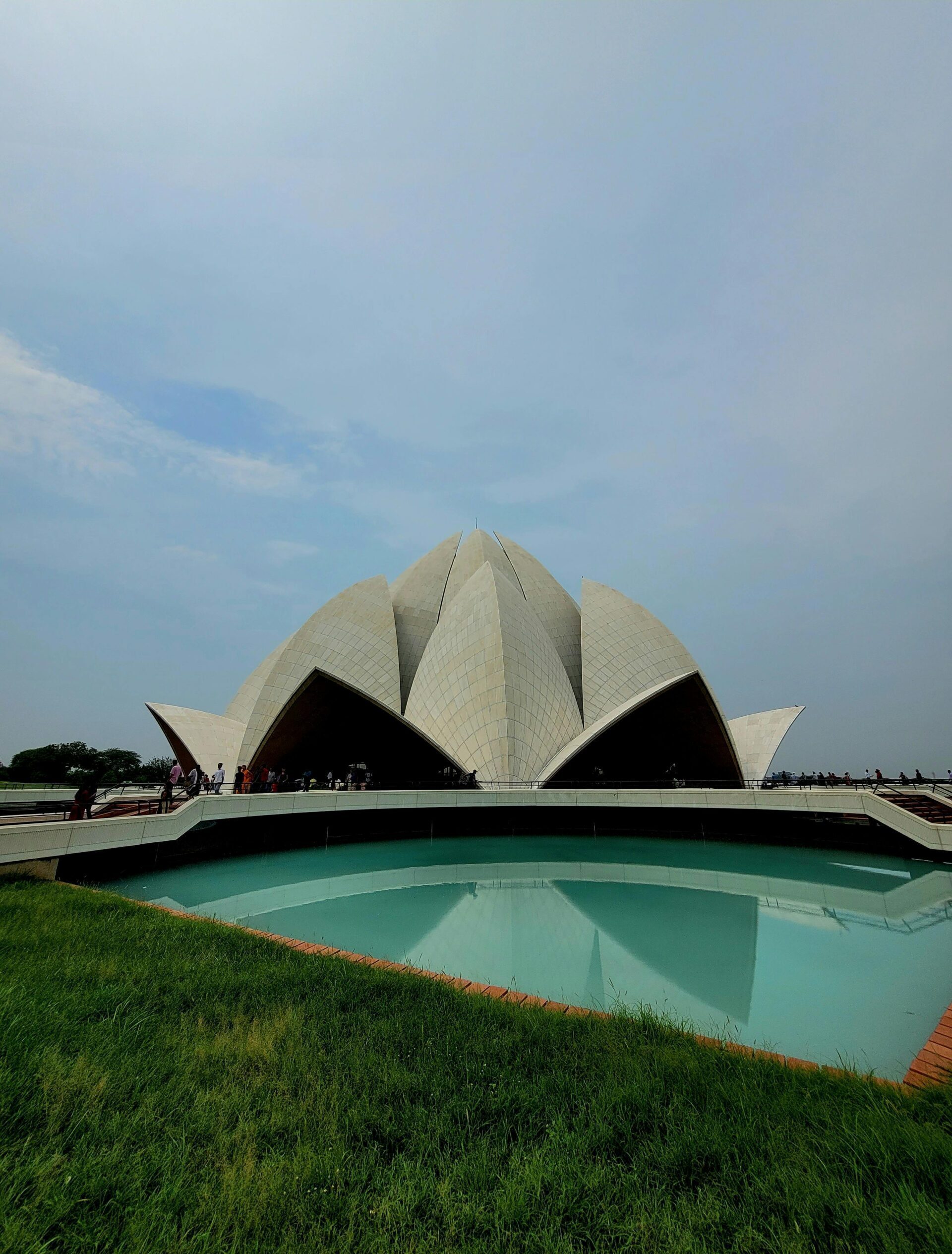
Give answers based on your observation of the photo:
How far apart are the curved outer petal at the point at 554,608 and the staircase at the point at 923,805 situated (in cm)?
1207

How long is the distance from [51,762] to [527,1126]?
43.4 metres

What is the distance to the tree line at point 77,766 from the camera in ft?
111

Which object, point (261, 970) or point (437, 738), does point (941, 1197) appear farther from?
point (437, 738)

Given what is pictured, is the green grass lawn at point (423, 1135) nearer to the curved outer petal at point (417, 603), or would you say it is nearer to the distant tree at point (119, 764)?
the curved outer petal at point (417, 603)

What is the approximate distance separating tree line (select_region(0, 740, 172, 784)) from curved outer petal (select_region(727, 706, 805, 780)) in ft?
95.2

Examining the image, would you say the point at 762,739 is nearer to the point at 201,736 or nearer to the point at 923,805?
the point at 923,805

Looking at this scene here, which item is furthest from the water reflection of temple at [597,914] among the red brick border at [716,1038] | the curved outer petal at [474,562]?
the curved outer petal at [474,562]

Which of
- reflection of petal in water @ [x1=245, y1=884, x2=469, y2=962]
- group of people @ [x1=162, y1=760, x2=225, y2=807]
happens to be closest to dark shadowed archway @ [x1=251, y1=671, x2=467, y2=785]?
group of people @ [x1=162, y1=760, x2=225, y2=807]

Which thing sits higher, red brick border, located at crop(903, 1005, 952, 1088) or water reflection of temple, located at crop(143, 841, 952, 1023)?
red brick border, located at crop(903, 1005, 952, 1088)

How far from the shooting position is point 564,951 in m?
5.67

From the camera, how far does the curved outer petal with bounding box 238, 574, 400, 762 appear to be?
2208cm

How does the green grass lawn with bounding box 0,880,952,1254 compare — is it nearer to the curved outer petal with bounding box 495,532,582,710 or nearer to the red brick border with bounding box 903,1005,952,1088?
the red brick border with bounding box 903,1005,952,1088

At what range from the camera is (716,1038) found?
3465 millimetres

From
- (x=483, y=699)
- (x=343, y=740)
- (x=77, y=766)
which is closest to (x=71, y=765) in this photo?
(x=77, y=766)
